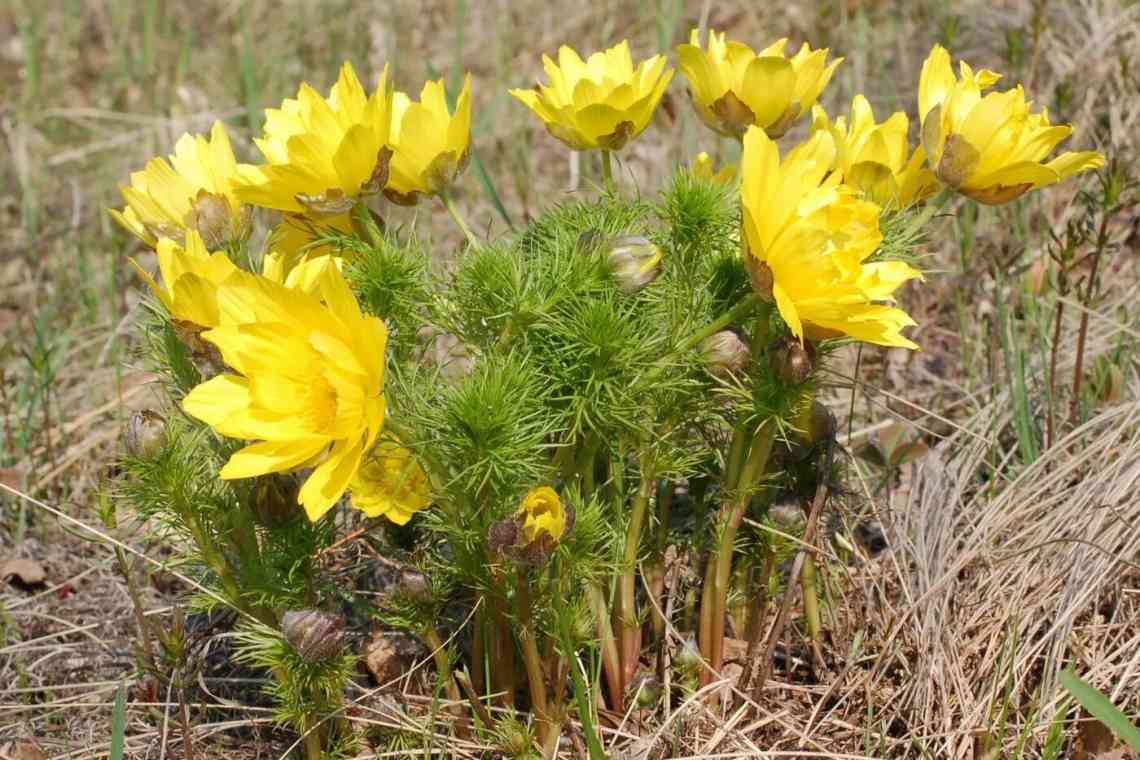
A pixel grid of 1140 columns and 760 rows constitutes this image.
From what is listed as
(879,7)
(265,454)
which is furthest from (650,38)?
(265,454)

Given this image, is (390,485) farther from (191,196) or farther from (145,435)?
(191,196)

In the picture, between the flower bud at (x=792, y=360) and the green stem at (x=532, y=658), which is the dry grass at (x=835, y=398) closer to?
the green stem at (x=532, y=658)

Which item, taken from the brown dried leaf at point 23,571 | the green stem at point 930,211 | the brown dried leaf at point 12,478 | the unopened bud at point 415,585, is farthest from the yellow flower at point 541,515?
the brown dried leaf at point 12,478

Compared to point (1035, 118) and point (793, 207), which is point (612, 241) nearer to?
point (793, 207)

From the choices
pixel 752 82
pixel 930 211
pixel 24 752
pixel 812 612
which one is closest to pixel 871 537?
pixel 812 612

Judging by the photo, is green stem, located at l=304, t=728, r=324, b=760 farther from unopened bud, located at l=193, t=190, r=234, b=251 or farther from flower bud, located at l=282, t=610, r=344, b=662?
unopened bud, located at l=193, t=190, r=234, b=251
